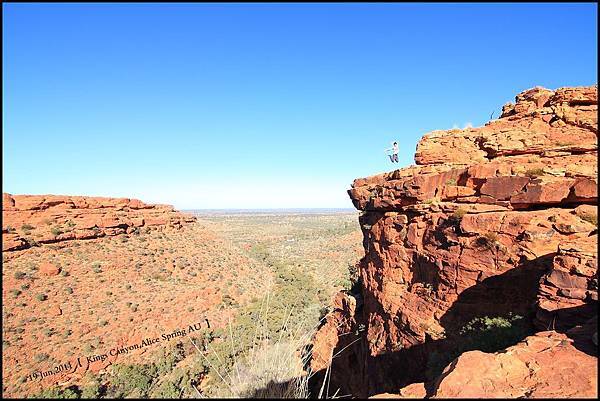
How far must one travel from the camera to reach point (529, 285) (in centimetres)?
899

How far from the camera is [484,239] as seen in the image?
32.7 ft

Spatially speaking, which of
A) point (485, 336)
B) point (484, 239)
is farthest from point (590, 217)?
point (485, 336)

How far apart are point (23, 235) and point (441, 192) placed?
32154 millimetres

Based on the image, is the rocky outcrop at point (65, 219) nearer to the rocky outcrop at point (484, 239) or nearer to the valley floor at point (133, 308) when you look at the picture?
the valley floor at point (133, 308)

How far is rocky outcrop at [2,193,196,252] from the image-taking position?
A: 28.1 meters

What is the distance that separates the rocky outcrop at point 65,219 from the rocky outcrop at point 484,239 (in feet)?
89.2

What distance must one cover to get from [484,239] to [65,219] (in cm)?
3560

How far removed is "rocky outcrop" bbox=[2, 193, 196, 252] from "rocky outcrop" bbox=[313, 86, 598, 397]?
27.2 meters

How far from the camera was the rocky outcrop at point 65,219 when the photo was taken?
92.3 feet

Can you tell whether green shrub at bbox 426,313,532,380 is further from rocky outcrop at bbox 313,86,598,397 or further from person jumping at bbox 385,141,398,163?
person jumping at bbox 385,141,398,163

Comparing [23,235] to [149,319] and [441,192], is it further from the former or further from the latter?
[441,192]

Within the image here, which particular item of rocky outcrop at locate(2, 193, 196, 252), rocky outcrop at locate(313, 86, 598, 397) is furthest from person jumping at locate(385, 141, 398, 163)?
rocky outcrop at locate(2, 193, 196, 252)

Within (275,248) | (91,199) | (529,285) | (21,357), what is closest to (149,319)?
(21,357)

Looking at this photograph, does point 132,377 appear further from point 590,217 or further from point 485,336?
point 590,217
